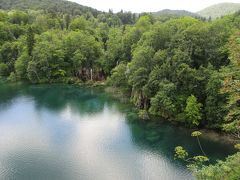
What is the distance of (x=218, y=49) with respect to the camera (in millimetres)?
44094

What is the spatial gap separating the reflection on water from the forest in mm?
3652

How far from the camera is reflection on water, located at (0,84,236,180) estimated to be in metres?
31.6

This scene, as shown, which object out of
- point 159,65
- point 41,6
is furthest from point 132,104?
point 41,6

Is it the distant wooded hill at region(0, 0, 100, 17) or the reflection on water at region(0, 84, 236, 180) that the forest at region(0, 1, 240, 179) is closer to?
the reflection on water at region(0, 84, 236, 180)

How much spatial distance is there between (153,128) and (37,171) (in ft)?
60.3

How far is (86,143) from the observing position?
1523 inches

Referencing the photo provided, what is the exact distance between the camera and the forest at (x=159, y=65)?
39812 mm

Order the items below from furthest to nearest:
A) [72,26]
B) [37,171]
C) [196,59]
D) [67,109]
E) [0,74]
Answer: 1. [72,26]
2. [0,74]
3. [67,109]
4. [196,59]
5. [37,171]

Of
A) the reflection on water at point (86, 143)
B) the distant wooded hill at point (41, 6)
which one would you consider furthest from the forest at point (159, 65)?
the distant wooded hill at point (41, 6)

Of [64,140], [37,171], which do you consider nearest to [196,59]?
[64,140]

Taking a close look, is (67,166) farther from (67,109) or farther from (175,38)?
(175,38)

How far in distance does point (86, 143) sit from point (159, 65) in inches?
717

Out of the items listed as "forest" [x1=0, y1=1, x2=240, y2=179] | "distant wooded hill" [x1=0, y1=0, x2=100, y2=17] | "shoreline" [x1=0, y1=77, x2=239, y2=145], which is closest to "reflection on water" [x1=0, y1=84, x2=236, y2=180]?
"shoreline" [x1=0, y1=77, x2=239, y2=145]

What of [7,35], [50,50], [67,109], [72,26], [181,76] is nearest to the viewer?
[181,76]
